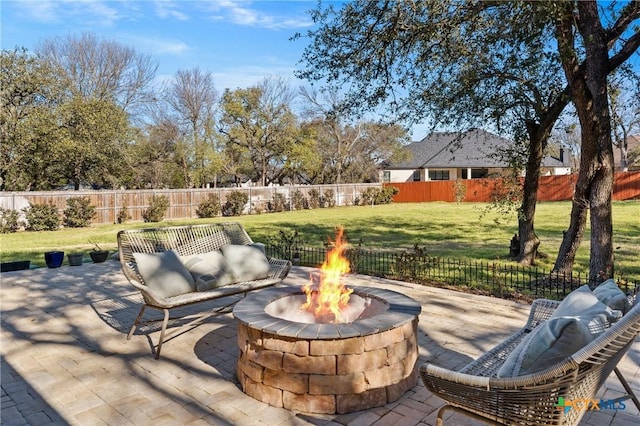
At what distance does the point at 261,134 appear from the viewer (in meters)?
30.9

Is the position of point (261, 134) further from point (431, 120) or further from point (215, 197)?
point (431, 120)

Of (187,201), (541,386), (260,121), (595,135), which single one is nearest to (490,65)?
(595,135)

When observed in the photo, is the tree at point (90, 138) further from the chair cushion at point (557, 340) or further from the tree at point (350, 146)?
the chair cushion at point (557, 340)

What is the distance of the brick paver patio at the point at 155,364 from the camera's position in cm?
288

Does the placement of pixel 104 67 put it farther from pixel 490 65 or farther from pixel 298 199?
pixel 490 65

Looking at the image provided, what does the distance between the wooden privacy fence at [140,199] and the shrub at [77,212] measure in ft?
1.14

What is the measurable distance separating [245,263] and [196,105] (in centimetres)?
3004

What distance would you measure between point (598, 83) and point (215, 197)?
20.5m

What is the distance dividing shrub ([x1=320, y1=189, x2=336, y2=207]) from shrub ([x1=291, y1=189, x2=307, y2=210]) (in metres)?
1.84

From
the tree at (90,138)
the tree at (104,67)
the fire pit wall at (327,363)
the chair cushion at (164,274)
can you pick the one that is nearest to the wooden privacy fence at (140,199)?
the tree at (90,138)

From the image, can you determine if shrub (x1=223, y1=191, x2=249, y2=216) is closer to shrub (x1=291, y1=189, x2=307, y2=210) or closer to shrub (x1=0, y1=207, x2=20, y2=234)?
shrub (x1=291, y1=189, x2=307, y2=210)

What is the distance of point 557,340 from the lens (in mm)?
2039

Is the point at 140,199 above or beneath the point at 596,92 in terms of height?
beneath

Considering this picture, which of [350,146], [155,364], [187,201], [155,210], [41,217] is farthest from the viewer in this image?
[350,146]
